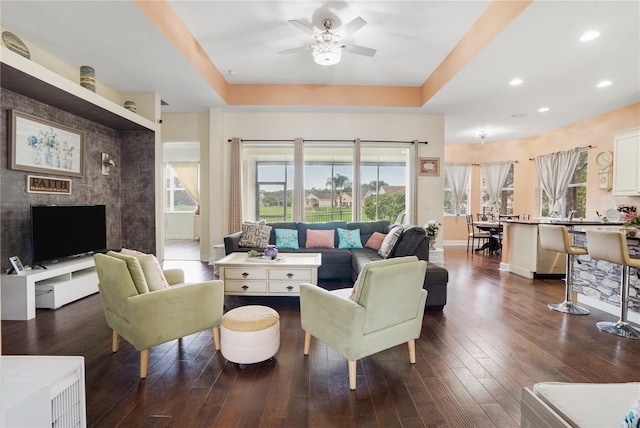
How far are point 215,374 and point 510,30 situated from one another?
4333 mm

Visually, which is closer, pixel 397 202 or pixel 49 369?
pixel 49 369

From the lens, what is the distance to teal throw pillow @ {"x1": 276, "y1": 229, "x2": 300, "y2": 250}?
4918mm

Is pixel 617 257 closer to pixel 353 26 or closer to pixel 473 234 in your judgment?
pixel 353 26

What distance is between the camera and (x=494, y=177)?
8.70 meters

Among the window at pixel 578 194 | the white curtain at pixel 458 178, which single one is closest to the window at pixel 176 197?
the white curtain at pixel 458 178

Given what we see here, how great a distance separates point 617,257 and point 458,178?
6.41 meters

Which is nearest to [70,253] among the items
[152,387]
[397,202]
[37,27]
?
[37,27]

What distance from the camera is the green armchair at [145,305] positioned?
6.94ft

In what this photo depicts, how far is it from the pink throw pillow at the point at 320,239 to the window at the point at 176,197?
6.19 meters

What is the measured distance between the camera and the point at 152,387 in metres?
2.05

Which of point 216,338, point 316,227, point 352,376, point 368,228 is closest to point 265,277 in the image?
point 216,338

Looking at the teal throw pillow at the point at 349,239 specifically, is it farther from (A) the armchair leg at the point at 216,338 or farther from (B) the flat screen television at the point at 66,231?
(B) the flat screen television at the point at 66,231

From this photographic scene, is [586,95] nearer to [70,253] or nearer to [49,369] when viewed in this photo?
[49,369]

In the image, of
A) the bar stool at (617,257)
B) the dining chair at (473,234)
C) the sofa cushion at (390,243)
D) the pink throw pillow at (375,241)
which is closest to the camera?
the bar stool at (617,257)
